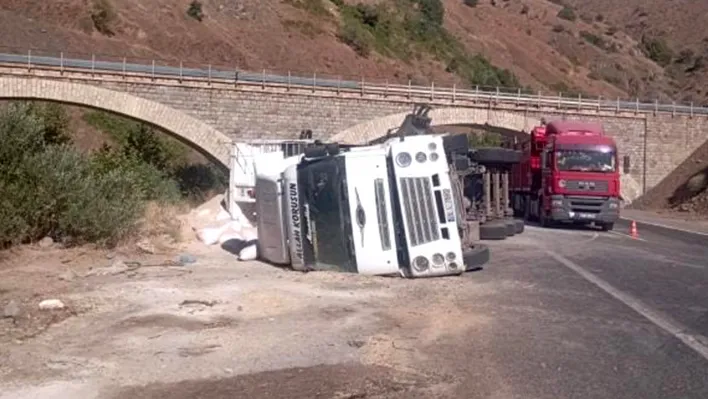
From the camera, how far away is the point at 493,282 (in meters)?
15.0

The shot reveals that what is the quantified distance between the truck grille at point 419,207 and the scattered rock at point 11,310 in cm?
574

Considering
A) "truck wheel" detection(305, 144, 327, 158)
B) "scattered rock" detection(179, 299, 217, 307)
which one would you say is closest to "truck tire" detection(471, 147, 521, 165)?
"truck wheel" detection(305, 144, 327, 158)

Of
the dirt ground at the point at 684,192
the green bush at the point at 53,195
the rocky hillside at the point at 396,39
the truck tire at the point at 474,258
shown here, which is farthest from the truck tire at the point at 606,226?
the rocky hillside at the point at 396,39

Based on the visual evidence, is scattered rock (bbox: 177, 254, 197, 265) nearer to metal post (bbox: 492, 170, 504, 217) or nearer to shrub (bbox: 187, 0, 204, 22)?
metal post (bbox: 492, 170, 504, 217)

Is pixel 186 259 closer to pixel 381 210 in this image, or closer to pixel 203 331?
pixel 381 210

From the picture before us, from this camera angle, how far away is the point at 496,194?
24.8 m

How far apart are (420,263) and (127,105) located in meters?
31.5

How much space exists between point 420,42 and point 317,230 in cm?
7806

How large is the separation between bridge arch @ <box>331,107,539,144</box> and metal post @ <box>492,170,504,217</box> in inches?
966

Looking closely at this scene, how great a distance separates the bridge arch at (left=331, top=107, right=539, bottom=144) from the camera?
164 ft

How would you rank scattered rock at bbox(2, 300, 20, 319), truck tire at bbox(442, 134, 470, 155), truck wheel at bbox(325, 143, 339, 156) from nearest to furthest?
scattered rock at bbox(2, 300, 20, 319) → truck wheel at bbox(325, 143, 339, 156) → truck tire at bbox(442, 134, 470, 155)

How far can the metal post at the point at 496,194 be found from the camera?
24.8 m

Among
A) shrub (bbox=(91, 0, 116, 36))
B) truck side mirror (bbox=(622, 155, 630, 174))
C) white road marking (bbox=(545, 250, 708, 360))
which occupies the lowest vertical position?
white road marking (bbox=(545, 250, 708, 360))

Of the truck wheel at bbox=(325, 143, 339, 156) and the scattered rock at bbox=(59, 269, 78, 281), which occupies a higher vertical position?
the truck wheel at bbox=(325, 143, 339, 156)
